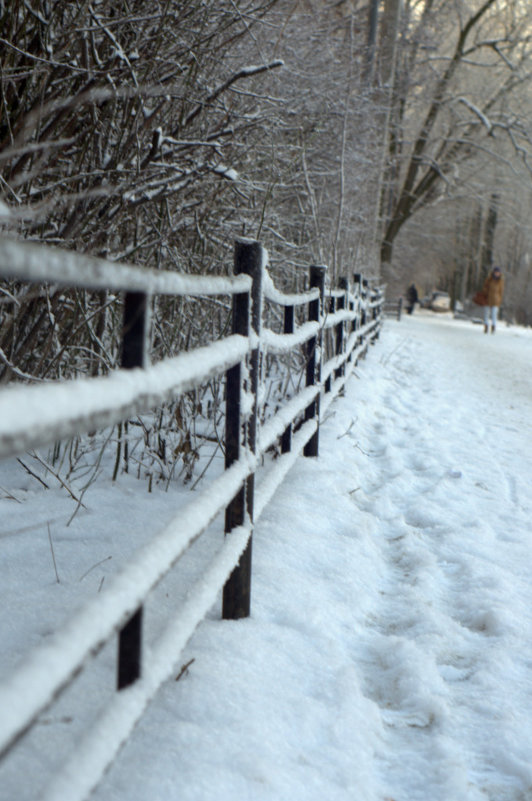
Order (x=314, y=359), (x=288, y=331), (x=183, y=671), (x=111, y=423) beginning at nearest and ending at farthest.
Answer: (x=111, y=423) < (x=183, y=671) < (x=288, y=331) < (x=314, y=359)

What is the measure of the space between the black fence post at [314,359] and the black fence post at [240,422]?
2.05 meters

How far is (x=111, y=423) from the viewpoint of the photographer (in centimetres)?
A: 162

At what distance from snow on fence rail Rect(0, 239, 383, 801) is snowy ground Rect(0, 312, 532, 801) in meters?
0.33

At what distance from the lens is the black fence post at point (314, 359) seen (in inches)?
180

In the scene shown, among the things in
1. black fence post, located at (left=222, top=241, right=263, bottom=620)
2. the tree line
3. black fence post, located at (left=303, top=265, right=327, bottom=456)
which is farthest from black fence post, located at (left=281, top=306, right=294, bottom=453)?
black fence post, located at (left=222, top=241, right=263, bottom=620)

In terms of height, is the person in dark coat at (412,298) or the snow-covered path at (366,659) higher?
the person in dark coat at (412,298)

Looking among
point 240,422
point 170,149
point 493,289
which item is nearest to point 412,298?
point 493,289

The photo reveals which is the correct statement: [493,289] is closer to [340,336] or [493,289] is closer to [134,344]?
[340,336]

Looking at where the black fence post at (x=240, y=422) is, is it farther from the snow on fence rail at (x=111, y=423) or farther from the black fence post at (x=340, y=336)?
the black fence post at (x=340, y=336)

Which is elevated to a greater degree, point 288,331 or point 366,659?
point 288,331

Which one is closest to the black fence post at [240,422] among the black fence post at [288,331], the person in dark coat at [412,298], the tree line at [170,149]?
the tree line at [170,149]

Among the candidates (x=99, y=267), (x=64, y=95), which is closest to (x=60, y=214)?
(x=64, y=95)

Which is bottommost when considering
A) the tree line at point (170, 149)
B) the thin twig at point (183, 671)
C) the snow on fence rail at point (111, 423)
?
the thin twig at point (183, 671)

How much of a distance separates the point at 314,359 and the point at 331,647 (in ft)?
7.87
